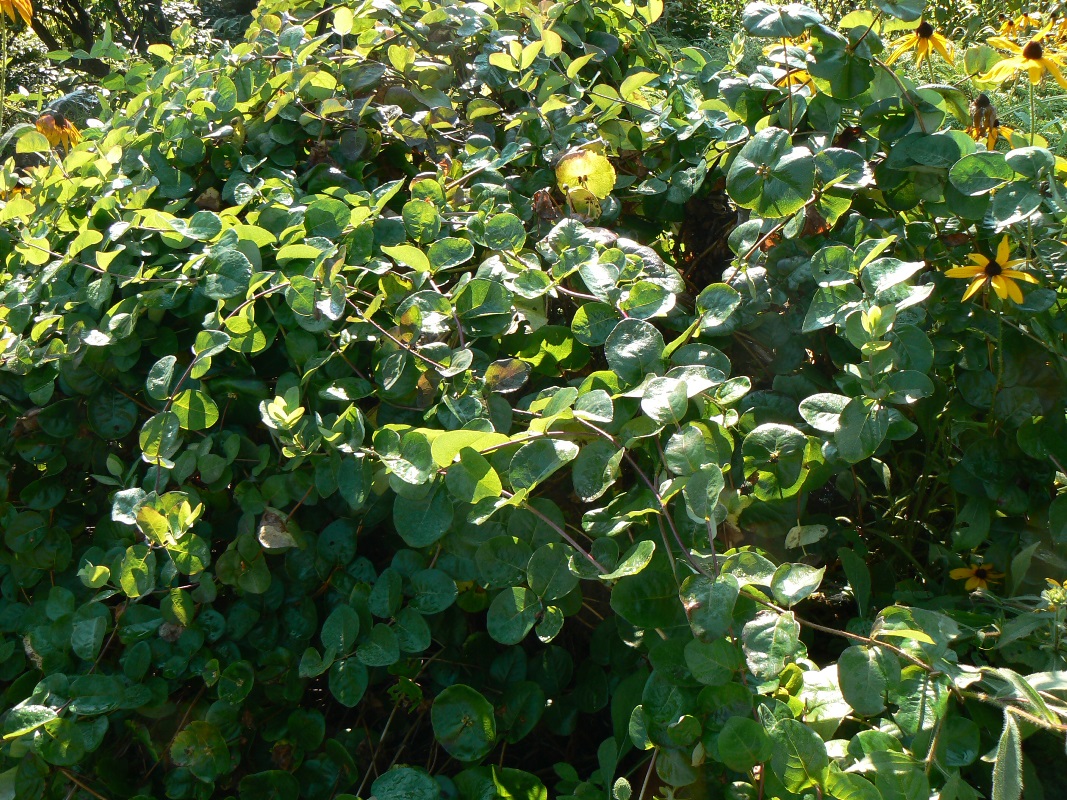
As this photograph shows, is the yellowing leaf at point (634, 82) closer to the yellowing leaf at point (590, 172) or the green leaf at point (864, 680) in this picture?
the yellowing leaf at point (590, 172)

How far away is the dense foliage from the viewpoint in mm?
937

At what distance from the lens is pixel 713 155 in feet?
4.84

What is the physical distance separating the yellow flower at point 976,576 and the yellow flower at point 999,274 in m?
0.41

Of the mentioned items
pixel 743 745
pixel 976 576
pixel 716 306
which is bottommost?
pixel 976 576

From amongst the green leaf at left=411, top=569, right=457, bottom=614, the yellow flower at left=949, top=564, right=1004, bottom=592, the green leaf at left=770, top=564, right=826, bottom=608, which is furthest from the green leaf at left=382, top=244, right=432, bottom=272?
the yellow flower at left=949, top=564, right=1004, bottom=592

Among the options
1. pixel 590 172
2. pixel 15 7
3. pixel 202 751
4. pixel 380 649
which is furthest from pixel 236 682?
pixel 15 7

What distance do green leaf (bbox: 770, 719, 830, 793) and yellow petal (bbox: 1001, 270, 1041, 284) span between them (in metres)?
0.70

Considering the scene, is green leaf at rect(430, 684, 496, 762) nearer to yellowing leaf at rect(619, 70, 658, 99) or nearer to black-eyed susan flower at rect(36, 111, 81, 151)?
yellowing leaf at rect(619, 70, 658, 99)

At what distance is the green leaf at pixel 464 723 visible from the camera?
1.02m

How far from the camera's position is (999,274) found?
1201mm

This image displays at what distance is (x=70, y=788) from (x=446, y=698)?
0.55 meters

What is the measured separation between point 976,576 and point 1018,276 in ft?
1.47

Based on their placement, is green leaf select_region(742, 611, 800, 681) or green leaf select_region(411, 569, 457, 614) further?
green leaf select_region(411, 569, 457, 614)

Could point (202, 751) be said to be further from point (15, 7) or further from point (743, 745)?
point (15, 7)
